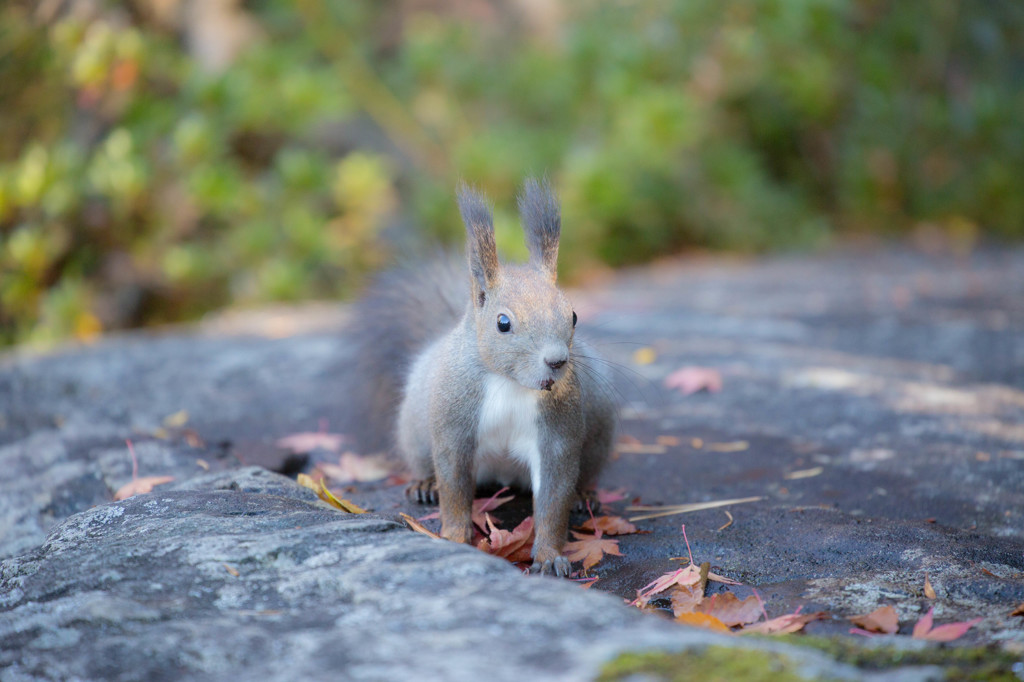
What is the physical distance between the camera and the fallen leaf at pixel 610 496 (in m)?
2.48

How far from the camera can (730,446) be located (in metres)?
2.96

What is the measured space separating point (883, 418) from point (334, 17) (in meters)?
5.64

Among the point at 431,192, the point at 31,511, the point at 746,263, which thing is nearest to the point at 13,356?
the point at 31,511

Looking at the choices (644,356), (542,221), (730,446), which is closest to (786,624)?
(542,221)

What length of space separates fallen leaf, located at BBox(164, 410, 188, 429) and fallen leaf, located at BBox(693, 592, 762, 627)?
209 centimetres

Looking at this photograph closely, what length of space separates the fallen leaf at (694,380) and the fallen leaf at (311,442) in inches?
56.4

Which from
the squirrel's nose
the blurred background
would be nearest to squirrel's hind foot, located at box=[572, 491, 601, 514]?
the squirrel's nose

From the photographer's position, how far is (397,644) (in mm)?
1274

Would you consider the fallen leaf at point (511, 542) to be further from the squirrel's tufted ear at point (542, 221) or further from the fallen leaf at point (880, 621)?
the fallen leaf at point (880, 621)

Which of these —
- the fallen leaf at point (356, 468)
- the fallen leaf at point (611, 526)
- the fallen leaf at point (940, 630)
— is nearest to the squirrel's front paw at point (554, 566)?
the fallen leaf at point (611, 526)

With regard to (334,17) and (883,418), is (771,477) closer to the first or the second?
(883,418)

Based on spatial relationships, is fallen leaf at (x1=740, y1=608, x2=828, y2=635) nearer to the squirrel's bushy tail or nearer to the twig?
the twig

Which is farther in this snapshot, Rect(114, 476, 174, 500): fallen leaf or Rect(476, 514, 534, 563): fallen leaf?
Rect(114, 476, 174, 500): fallen leaf

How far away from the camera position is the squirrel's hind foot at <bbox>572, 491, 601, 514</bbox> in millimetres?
2400
